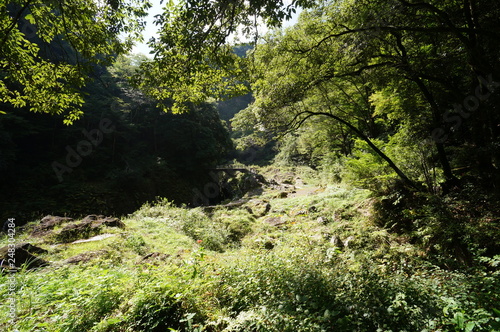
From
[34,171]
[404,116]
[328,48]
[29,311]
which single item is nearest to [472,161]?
[404,116]

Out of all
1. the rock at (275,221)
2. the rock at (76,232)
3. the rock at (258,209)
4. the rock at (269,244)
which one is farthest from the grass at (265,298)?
the rock at (258,209)

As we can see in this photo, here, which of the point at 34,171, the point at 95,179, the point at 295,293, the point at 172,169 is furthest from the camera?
the point at 172,169

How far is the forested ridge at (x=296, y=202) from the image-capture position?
2.50m

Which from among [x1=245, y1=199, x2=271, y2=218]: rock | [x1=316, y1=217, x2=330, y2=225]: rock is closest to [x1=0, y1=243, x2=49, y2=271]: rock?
[x1=316, y1=217, x2=330, y2=225]: rock

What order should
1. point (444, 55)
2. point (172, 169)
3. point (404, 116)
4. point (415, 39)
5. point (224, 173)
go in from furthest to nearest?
→ 1. point (224, 173)
2. point (172, 169)
3. point (404, 116)
4. point (415, 39)
5. point (444, 55)

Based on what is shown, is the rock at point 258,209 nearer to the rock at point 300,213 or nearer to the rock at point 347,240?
the rock at point 300,213

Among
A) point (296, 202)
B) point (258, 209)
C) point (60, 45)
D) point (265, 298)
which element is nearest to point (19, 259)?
point (60, 45)

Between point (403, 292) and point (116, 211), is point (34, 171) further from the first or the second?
point (403, 292)

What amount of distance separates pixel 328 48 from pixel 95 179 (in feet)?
63.2

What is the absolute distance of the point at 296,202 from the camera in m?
10.7

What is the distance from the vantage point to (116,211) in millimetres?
15781

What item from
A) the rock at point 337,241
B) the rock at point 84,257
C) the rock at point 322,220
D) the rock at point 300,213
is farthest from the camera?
the rock at point 300,213

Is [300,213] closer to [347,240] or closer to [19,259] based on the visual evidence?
[347,240]

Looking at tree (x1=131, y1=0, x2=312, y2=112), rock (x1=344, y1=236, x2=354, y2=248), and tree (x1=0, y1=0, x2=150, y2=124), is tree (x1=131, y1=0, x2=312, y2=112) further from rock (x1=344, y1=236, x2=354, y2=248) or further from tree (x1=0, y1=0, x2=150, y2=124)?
rock (x1=344, y1=236, x2=354, y2=248)
